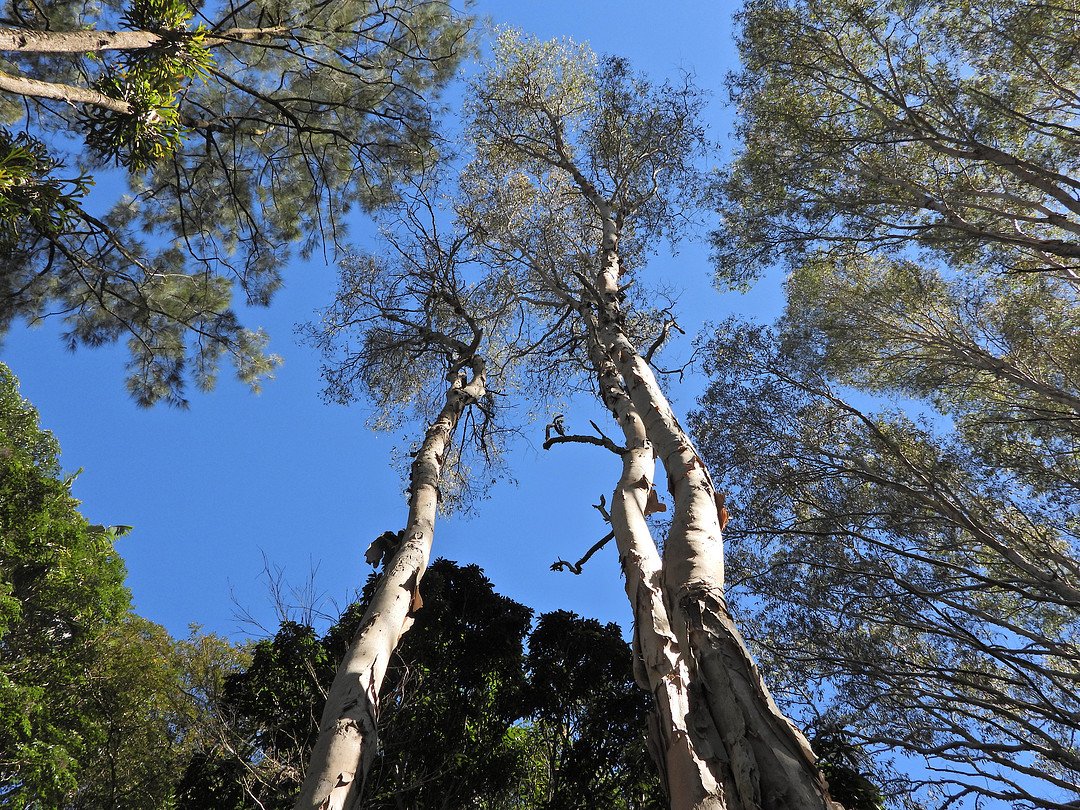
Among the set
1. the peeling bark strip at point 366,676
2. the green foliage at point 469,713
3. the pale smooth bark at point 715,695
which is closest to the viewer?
the pale smooth bark at point 715,695

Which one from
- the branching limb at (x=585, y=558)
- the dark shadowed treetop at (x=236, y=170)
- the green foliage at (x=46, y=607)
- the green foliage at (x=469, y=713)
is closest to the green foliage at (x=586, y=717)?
the green foliage at (x=469, y=713)

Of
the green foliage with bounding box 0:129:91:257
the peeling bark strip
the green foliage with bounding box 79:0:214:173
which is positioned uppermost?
the green foliage with bounding box 79:0:214:173

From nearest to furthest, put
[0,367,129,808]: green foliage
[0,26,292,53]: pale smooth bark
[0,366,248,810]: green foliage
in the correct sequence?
[0,26,292,53]: pale smooth bark < [0,367,129,808]: green foliage < [0,366,248,810]: green foliage

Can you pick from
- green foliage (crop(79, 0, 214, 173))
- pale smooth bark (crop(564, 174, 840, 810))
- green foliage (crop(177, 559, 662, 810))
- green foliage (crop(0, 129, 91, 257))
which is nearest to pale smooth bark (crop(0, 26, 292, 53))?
green foliage (crop(79, 0, 214, 173))

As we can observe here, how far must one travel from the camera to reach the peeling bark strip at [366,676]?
8.68 ft

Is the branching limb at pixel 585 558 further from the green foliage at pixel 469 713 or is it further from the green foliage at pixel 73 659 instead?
the green foliage at pixel 73 659

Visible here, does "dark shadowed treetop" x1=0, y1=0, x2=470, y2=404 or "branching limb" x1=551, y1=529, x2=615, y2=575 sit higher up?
"dark shadowed treetop" x1=0, y1=0, x2=470, y2=404

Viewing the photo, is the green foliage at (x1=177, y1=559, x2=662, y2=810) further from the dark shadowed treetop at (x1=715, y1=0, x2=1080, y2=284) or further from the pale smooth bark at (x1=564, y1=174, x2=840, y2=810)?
the dark shadowed treetop at (x1=715, y1=0, x2=1080, y2=284)

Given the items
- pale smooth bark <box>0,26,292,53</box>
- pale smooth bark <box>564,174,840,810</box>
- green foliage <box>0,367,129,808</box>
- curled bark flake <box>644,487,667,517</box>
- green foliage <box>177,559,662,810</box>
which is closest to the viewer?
pale smooth bark <box>564,174,840,810</box>

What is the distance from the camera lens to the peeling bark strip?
2.64 meters

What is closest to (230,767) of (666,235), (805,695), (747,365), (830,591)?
(805,695)

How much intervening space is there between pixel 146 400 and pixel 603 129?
7.41 m

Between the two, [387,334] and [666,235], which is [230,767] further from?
[666,235]

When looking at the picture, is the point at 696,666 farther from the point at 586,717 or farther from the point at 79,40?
the point at 586,717
